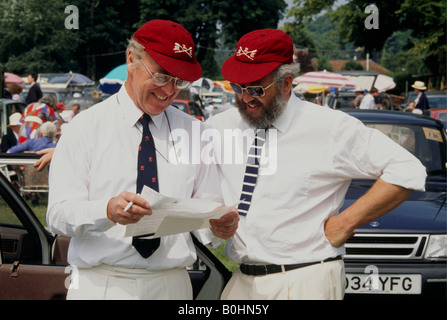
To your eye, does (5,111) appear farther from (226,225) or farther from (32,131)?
(226,225)

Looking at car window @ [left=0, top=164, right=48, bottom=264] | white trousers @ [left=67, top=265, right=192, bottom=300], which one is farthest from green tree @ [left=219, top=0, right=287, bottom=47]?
white trousers @ [left=67, top=265, right=192, bottom=300]

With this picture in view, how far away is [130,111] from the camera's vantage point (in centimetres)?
271

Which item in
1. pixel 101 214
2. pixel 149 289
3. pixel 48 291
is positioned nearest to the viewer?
pixel 101 214

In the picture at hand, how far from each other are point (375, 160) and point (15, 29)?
53.1 metres

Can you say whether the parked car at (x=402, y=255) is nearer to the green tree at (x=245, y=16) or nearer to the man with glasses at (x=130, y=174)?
the man with glasses at (x=130, y=174)

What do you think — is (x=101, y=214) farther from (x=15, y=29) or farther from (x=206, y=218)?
(x=15, y=29)

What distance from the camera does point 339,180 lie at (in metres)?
2.98

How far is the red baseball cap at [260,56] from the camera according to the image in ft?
9.77

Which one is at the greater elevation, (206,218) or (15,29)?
(206,218)

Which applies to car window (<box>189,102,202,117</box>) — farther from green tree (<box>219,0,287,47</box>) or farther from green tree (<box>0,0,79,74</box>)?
green tree (<box>219,0,287,47</box>)

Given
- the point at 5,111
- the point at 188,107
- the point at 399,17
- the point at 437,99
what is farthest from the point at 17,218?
the point at 399,17

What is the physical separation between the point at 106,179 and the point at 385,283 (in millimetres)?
3196
